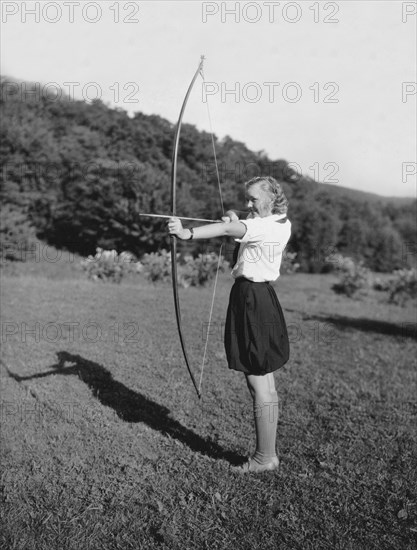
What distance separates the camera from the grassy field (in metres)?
2.73

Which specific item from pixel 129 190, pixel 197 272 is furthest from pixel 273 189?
pixel 129 190

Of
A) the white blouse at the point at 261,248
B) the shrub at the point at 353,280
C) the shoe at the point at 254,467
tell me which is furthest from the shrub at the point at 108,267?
the white blouse at the point at 261,248

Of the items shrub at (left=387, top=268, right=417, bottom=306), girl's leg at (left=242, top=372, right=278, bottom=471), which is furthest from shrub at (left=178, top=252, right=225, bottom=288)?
girl's leg at (left=242, top=372, right=278, bottom=471)

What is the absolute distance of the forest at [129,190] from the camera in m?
21.1

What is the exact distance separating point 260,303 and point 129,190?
1930cm

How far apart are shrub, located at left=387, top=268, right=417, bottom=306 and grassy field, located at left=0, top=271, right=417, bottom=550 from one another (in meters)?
9.88

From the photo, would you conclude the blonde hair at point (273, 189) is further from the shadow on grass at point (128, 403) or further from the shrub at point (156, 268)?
the shrub at point (156, 268)

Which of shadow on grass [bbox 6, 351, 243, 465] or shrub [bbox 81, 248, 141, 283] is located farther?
shrub [bbox 81, 248, 141, 283]

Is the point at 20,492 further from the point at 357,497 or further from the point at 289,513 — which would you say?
the point at 357,497

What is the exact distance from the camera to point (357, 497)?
10.2ft

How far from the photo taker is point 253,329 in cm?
307

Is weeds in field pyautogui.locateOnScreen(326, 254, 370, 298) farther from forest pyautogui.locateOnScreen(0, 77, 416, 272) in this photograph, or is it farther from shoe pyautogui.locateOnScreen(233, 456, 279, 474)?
shoe pyautogui.locateOnScreen(233, 456, 279, 474)

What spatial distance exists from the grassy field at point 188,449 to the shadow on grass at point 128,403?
0.06 ft

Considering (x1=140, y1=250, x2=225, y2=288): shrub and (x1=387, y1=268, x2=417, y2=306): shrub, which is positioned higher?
(x1=140, y1=250, x2=225, y2=288): shrub
